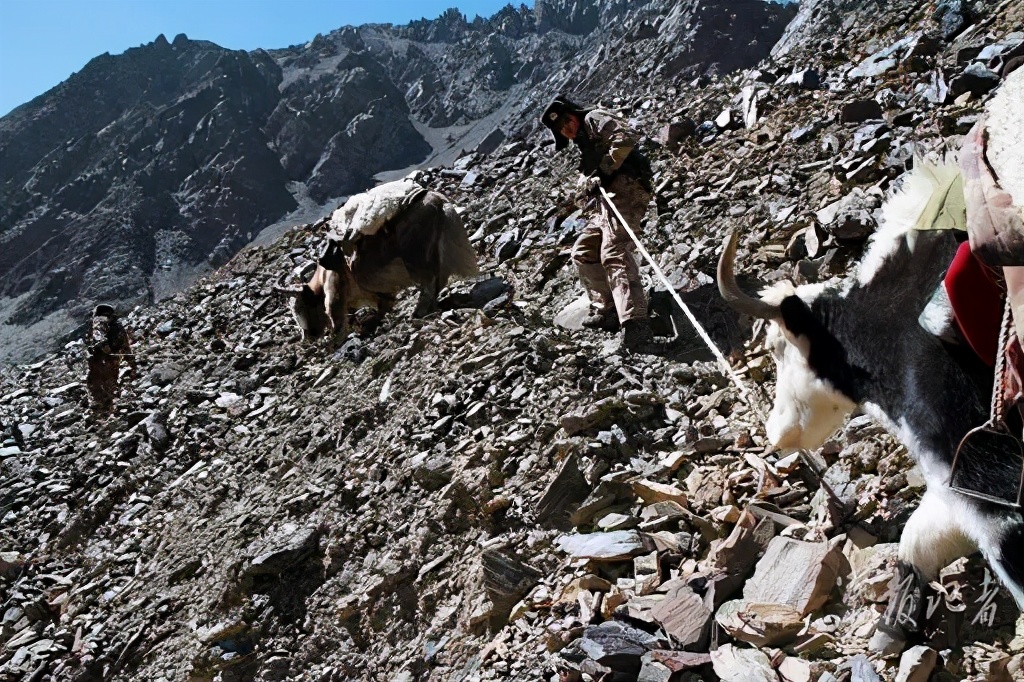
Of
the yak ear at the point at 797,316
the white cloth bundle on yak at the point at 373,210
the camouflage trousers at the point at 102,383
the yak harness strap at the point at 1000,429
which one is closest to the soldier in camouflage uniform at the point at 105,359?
the camouflage trousers at the point at 102,383

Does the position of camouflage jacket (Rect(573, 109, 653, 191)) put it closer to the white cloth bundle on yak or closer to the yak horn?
the white cloth bundle on yak

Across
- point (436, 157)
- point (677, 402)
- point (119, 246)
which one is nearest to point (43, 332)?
point (119, 246)

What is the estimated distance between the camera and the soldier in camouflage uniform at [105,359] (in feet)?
25.9

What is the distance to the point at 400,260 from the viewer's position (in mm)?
5695

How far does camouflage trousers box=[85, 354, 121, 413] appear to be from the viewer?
789 cm

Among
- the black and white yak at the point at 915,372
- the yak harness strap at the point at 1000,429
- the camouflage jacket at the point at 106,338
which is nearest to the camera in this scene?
the yak harness strap at the point at 1000,429

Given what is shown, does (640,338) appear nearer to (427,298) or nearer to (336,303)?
(427,298)

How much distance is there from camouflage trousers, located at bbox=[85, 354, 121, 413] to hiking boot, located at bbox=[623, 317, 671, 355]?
21.9ft

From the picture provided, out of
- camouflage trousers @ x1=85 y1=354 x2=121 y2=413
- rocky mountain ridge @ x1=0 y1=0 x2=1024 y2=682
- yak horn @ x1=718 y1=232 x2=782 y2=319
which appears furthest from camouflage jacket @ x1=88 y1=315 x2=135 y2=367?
yak horn @ x1=718 y1=232 x2=782 y2=319

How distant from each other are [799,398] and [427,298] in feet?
14.2

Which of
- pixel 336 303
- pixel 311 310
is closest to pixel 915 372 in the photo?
pixel 336 303

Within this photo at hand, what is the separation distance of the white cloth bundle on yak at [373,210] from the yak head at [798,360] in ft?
12.7

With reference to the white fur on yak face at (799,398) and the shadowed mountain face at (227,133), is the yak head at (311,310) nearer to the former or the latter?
the white fur on yak face at (799,398)

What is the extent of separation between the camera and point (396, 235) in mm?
5594
